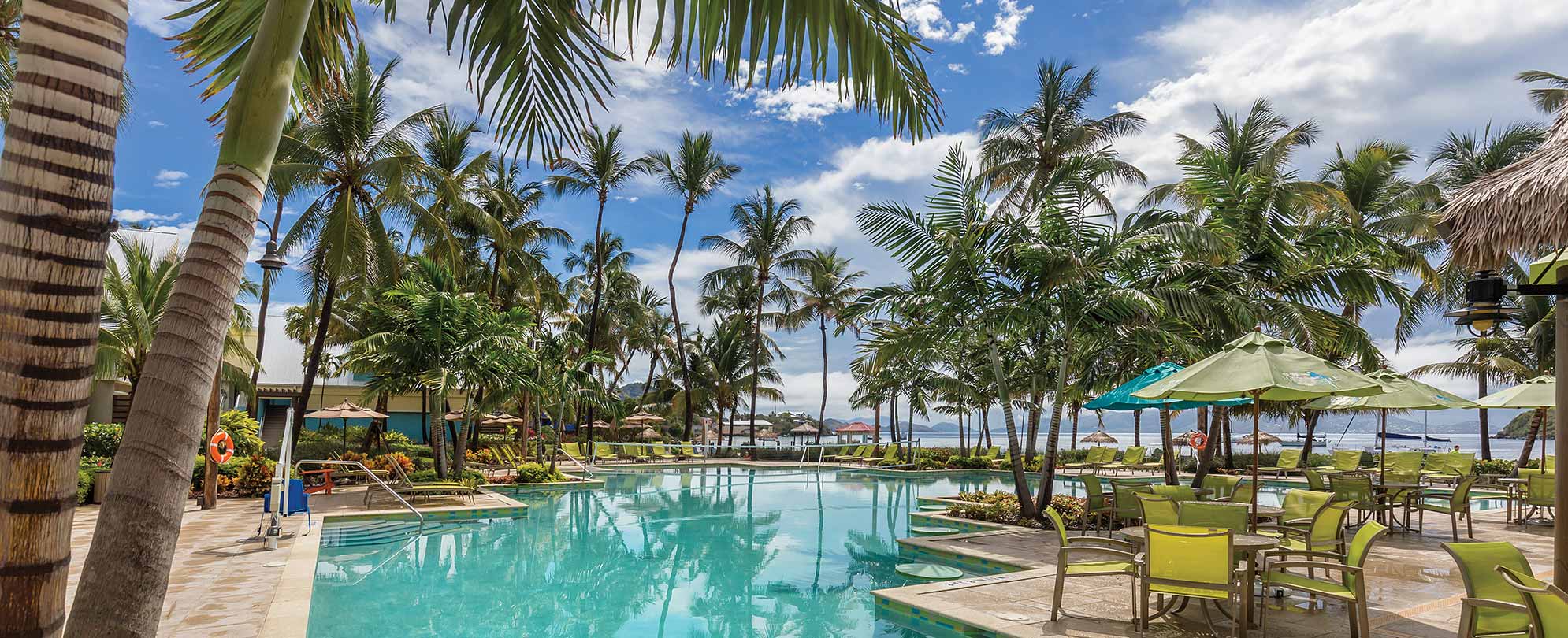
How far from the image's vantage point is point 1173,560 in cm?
561

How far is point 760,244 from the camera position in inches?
1300

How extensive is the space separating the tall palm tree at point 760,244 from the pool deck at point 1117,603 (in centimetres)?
2414

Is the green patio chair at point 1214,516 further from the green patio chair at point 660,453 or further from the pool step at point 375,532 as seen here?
the green patio chair at point 660,453

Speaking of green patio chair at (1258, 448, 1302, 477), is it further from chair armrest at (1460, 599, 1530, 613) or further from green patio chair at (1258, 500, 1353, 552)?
chair armrest at (1460, 599, 1530, 613)

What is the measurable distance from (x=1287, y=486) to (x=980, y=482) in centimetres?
760

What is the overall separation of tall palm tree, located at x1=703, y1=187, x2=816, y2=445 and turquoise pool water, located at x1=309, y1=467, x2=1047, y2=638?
55.1 feet

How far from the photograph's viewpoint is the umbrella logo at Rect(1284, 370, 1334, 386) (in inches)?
257

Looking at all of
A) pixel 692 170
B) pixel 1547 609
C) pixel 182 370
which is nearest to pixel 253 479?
pixel 182 370

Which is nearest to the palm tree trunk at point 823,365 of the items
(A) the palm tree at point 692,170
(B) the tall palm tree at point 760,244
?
(B) the tall palm tree at point 760,244

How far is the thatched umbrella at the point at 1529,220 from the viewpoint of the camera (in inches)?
215

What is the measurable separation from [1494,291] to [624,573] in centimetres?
932

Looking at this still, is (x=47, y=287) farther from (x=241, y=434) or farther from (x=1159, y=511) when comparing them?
(x=241, y=434)

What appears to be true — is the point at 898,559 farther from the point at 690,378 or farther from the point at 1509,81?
the point at 690,378

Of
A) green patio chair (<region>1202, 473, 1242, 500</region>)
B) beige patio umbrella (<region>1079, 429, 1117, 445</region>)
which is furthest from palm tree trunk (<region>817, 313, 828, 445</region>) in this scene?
green patio chair (<region>1202, 473, 1242, 500</region>)
